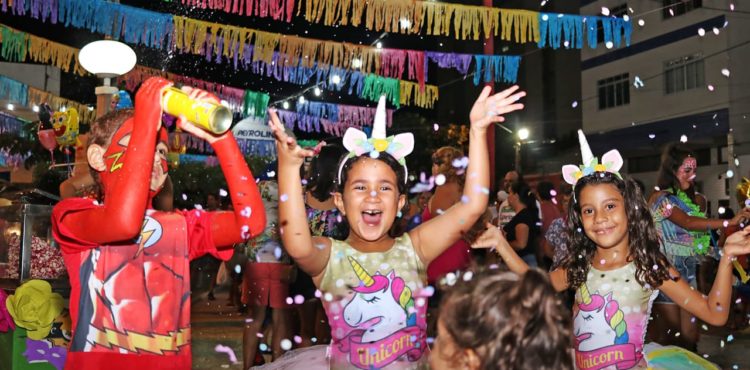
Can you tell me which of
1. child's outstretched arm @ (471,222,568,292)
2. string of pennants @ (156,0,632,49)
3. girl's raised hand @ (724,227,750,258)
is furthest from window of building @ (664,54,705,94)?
child's outstretched arm @ (471,222,568,292)

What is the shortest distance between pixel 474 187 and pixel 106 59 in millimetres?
5503

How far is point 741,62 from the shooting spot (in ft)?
70.3

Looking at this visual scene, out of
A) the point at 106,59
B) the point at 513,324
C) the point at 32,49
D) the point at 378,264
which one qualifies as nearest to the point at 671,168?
the point at 378,264

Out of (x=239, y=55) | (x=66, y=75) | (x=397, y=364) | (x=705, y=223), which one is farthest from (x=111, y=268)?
(x=66, y=75)

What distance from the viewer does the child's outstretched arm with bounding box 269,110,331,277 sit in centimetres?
285

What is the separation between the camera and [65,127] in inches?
299

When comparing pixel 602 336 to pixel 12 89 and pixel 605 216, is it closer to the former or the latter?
pixel 605 216

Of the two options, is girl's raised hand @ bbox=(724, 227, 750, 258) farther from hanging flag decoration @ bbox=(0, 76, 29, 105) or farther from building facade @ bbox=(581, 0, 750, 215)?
building facade @ bbox=(581, 0, 750, 215)

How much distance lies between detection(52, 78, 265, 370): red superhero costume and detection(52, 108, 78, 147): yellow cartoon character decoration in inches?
198

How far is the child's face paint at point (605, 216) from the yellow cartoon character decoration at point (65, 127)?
5314 millimetres

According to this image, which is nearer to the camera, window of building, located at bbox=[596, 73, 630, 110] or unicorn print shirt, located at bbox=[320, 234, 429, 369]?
unicorn print shirt, located at bbox=[320, 234, 429, 369]

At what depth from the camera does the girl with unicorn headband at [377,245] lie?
2.98 m

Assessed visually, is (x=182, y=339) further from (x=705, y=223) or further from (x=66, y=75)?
(x=66, y=75)

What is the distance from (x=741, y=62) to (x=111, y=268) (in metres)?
21.7
